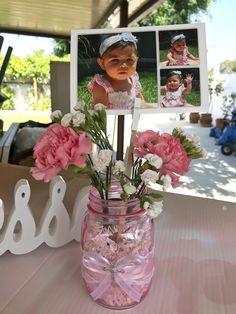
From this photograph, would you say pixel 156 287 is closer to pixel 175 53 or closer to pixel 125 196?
pixel 125 196

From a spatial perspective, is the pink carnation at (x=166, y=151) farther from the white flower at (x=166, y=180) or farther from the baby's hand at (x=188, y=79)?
the baby's hand at (x=188, y=79)

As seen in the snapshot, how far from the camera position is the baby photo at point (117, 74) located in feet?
2.24

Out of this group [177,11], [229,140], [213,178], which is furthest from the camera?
[177,11]

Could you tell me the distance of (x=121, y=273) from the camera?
0.52 meters

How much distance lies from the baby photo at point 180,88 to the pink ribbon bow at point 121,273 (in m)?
0.35

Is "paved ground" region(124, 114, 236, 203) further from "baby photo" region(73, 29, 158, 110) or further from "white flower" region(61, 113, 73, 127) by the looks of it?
"white flower" region(61, 113, 73, 127)

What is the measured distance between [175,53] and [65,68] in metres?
2.53

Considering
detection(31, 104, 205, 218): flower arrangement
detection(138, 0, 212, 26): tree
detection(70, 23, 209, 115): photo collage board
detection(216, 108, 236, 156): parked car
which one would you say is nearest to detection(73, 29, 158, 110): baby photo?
detection(70, 23, 209, 115): photo collage board

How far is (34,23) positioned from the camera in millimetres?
4016

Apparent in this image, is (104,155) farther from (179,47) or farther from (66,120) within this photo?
(179,47)

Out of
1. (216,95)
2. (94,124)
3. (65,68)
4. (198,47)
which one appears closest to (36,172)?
(94,124)

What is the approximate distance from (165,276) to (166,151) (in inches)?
11.1

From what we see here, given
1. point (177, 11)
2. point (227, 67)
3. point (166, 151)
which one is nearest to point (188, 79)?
point (166, 151)

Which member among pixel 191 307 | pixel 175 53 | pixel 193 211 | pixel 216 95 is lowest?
pixel 191 307
